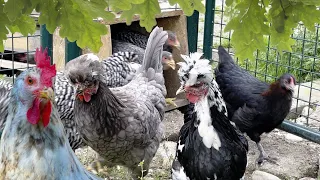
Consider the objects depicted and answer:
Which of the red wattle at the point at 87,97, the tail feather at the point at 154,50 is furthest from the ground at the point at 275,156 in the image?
the red wattle at the point at 87,97

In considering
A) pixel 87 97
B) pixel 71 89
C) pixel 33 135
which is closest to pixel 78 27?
pixel 33 135

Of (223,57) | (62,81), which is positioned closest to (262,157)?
(223,57)

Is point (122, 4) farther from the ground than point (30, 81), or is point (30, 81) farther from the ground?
point (122, 4)

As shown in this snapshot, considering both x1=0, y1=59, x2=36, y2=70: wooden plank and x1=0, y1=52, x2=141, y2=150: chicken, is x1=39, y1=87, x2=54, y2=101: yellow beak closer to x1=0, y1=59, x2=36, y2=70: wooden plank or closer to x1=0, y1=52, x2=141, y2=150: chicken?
x1=0, y1=52, x2=141, y2=150: chicken

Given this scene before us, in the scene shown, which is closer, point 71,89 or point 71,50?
point 71,89

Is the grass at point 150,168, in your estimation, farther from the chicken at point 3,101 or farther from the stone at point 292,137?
the stone at point 292,137

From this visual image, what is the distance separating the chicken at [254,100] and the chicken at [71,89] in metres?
1.02

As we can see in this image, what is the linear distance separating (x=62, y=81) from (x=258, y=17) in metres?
2.65

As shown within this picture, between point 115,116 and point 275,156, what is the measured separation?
6.41 feet

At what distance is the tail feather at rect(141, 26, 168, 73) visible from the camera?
4.48 metres

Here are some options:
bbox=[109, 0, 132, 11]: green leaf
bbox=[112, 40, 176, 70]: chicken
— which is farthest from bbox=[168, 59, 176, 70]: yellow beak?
bbox=[109, 0, 132, 11]: green leaf

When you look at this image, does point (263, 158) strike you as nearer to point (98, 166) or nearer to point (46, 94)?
point (98, 166)

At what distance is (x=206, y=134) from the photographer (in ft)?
11.6

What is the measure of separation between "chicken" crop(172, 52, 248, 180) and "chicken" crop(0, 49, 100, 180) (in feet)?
4.81
